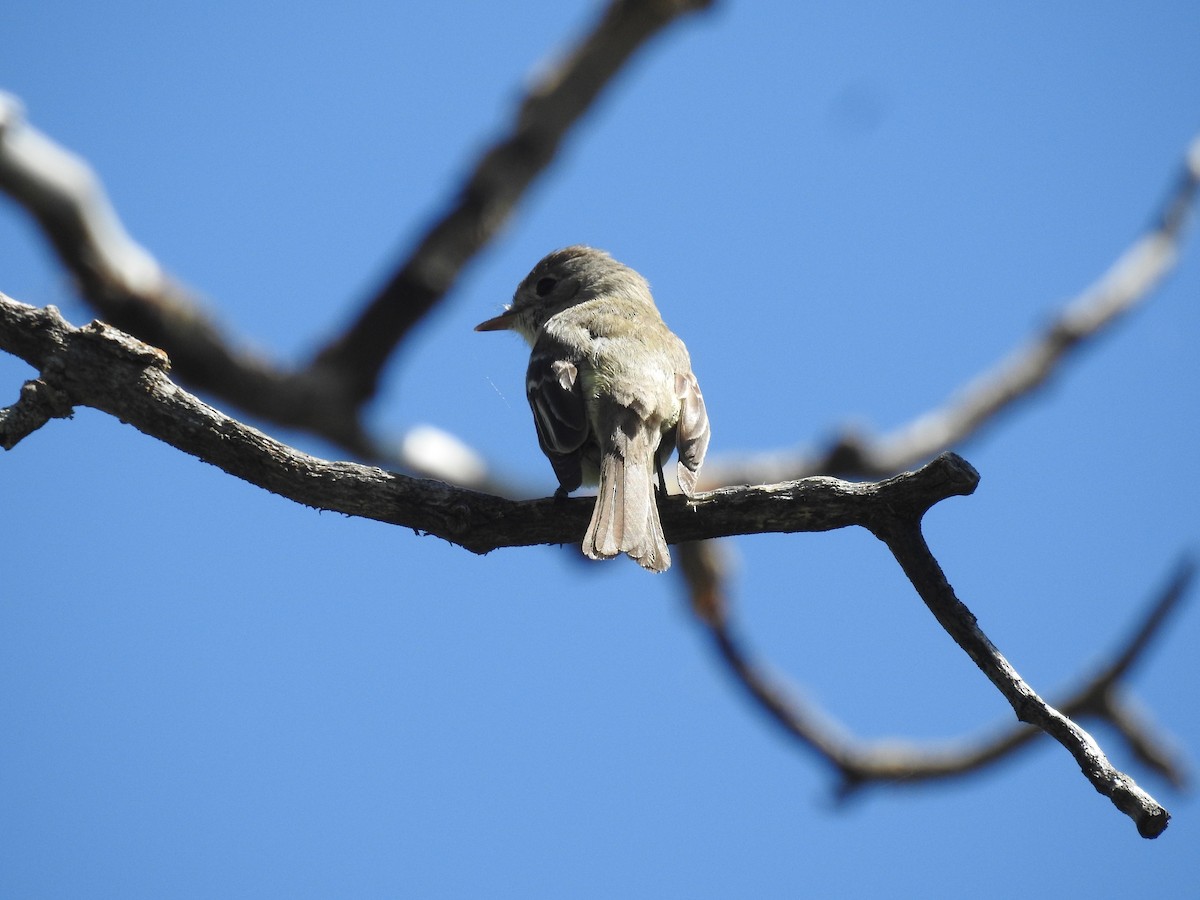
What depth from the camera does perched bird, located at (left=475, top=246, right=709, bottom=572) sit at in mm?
4289

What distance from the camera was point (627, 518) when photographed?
4.29 m

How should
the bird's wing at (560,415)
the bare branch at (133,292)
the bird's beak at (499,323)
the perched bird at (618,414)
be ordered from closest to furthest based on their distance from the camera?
1. the perched bird at (618,414)
2. the bird's wing at (560,415)
3. the bare branch at (133,292)
4. the bird's beak at (499,323)

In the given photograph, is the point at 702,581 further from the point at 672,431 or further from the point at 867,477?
the point at 672,431

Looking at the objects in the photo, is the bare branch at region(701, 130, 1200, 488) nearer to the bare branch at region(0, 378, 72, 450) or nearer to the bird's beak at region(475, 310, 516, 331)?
the bird's beak at region(475, 310, 516, 331)

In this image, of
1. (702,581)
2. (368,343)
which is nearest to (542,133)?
(368,343)

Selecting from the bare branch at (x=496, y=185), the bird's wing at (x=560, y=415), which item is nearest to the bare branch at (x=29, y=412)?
the bird's wing at (x=560, y=415)

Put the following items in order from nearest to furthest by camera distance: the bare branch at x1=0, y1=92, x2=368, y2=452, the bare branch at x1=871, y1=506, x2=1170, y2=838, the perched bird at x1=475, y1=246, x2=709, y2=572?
the bare branch at x1=871, y1=506, x2=1170, y2=838
the perched bird at x1=475, y1=246, x2=709, y2=572
the bare branch at x1=0, y1=92, x2=368, y2=452

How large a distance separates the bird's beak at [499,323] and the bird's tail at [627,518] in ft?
9.35

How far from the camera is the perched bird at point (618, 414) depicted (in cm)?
429

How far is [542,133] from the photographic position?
8328mm

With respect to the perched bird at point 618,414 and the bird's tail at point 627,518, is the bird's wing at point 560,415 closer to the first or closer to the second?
the perched bird at point 618,414

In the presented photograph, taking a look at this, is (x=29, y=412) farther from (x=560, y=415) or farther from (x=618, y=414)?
(x=618, y=414)

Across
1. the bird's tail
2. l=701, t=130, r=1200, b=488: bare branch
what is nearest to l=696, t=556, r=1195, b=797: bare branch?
l=701, t=130, r=1200, b=488: bare branch

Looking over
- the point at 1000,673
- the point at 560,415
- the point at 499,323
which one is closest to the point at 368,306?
the point at 499,323
